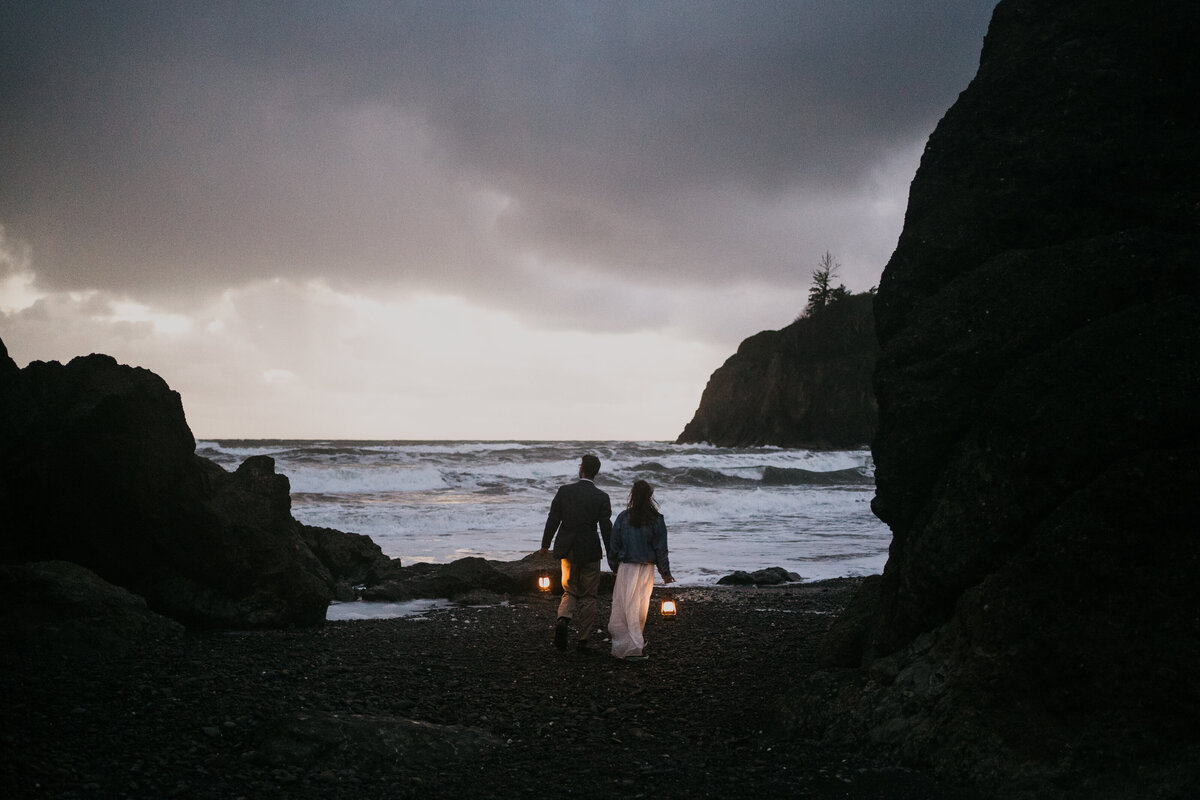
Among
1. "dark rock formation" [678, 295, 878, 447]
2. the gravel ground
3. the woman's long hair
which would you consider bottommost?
the gravel ground

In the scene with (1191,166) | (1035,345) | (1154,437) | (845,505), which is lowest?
(845,505)

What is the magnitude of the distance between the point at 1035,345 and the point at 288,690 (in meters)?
5.50

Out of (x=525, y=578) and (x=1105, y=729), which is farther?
(x=525, y=578)

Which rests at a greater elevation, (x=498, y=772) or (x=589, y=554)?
(x=589, y=554)

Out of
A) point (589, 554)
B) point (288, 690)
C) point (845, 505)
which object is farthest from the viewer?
point (845, 505)

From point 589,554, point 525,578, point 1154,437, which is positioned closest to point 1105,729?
point 1154,437

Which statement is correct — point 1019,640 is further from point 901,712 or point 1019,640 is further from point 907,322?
point 907,322

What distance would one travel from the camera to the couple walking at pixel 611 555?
7.21 m

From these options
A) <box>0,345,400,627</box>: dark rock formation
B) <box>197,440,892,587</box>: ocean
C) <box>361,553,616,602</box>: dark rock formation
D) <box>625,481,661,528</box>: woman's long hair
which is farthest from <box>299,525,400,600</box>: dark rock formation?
<box>625,481,661,528</box>: woman's long hair

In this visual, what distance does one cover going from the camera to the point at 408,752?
4344 mm

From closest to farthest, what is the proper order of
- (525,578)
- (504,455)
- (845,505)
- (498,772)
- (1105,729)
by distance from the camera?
(1105,729) < (498,772) < (525,578) < (845,505) < (504,455)

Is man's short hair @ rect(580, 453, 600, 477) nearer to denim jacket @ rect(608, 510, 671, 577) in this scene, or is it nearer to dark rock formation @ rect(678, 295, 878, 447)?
denim jacket @ rect(608, 510, 671, 577)

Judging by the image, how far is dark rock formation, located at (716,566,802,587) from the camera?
1247 cm

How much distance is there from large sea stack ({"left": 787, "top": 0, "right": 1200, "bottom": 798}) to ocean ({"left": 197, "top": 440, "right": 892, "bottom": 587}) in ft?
26.8
